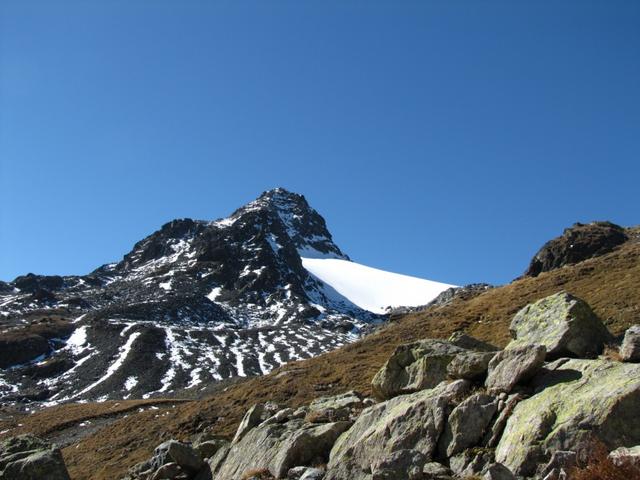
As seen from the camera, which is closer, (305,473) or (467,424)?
(467,424)

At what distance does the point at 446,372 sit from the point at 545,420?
249 inches

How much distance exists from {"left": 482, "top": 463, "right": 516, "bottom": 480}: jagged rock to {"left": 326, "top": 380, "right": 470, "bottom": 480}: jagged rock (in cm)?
372

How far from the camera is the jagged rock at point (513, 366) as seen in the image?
53.0 ft

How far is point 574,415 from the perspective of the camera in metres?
13.3

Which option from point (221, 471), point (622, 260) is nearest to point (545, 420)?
point (221, 471)

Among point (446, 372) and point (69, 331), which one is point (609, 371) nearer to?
point (446, 372)

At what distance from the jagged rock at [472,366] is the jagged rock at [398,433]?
410 mm

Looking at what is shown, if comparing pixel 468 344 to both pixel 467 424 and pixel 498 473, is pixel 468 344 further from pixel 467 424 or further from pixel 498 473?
pixel 498 473

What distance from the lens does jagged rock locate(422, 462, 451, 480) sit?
14.0m

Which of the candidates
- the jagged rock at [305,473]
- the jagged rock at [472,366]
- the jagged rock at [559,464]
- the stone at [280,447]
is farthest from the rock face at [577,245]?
the jagged rock at [559,464]

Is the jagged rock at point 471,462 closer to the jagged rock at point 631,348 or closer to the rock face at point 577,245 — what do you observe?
the jagged rock at point 631,348

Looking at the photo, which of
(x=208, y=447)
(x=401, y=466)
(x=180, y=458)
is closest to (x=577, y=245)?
(x=208, y=447)

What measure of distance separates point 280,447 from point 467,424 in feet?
27.1

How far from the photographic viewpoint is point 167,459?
24.5m
